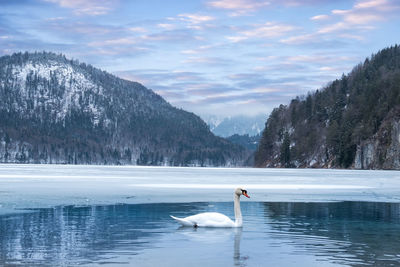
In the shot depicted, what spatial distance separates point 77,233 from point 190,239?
4.42 metres

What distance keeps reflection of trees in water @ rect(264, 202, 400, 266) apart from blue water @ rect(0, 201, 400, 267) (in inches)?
1.3

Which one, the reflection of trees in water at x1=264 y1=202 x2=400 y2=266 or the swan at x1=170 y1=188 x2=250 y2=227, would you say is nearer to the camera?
the reflection of trees in water at x1=264 y1=202 x2=400 y2=266

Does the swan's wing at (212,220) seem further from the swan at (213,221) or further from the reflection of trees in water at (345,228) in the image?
the reflection of trees in water at (345,228)

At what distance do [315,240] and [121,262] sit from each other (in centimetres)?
823

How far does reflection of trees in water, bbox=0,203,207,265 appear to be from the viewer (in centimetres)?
1873

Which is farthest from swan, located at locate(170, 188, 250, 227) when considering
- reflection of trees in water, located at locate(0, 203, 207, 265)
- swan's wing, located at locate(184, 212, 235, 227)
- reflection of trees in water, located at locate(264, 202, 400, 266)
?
reflection of trees in water, located at locate(264, 202, 400, 266)

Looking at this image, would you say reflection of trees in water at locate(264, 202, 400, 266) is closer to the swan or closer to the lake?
the lake

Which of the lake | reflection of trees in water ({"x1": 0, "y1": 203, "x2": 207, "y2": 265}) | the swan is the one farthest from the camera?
the swan

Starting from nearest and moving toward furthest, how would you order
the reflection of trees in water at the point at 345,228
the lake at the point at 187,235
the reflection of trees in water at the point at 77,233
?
the lake at the point at 187,235, the reflection of trees in water at the point at 77,233, the reflection of trees in water at the point at 345,228

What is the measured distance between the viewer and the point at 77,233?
23.8 m

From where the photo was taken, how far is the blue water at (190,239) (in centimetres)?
1839

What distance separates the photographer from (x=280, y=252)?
65.8ft

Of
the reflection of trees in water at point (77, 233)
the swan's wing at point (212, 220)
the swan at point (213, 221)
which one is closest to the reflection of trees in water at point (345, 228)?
the swan at point (213, 221)

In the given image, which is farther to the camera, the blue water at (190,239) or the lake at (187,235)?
the lake at (187,235)
